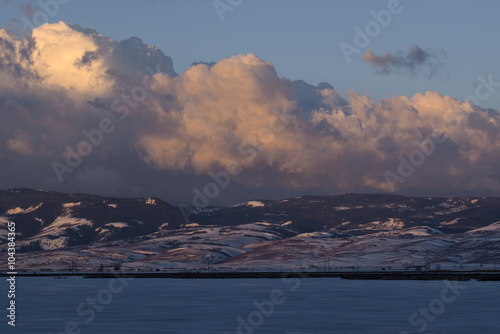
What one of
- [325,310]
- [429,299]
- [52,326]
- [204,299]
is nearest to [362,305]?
[325,310]

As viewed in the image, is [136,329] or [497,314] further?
Answer: [497,314]

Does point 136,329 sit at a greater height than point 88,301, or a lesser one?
lesser

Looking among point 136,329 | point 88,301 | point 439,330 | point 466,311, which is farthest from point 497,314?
point 88,301

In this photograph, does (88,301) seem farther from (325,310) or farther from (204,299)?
(325,310)

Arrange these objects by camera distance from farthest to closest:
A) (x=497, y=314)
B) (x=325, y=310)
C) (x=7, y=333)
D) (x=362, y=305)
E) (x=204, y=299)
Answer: (x=204, y=299), (x=362, y=305), (x=325, y=310), (x=497, y=314), (x=7, y=333)

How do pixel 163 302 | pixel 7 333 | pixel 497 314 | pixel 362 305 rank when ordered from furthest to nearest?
pixel 163 302 → pixel 362 305 → pixel 497 314 → pixel 7 333

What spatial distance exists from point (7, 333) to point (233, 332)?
30923 millimetres

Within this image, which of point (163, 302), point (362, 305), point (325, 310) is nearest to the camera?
point (325, 310)

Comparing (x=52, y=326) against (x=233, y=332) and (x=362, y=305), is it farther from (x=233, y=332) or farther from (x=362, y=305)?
(x=362, y=305)

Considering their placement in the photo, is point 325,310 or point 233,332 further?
point 325,310

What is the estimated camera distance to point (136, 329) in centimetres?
11888

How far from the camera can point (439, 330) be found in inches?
4532

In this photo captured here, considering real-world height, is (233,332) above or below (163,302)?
below

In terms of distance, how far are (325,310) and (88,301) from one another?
62212mm
